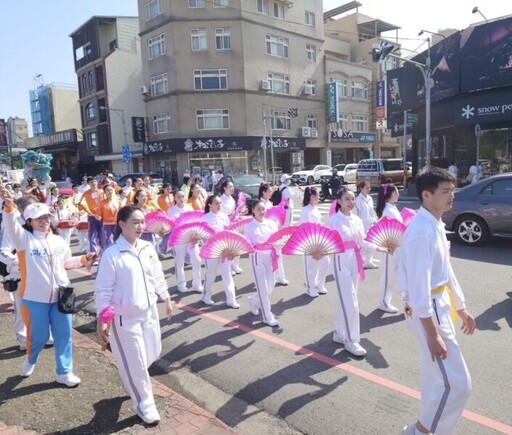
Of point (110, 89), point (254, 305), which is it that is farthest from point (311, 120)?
point (254, 305)

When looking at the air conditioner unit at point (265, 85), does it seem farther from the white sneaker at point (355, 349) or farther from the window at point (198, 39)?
the white sneaker at point (355, 349)

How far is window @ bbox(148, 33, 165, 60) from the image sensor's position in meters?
34.7

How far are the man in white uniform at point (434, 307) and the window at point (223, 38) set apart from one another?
1348 inches

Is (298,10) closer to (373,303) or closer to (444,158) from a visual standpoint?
(444,158)

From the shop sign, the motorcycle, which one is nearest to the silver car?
the motorcycle

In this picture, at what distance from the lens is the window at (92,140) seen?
4324 cm

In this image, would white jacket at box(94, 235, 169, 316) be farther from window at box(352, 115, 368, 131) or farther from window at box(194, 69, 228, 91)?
window at box(352, 115, 368, 131)

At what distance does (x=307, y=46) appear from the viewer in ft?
130

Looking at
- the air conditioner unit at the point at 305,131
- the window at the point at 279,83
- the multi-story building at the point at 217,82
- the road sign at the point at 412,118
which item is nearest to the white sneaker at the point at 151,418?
the road sign at the point at 412,118

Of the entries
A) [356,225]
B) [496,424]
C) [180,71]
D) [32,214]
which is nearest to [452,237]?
[356,225]

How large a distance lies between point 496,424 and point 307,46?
40.2 meters

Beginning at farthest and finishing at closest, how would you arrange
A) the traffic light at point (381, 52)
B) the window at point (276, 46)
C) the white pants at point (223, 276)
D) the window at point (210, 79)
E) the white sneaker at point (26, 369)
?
the window at point (276, 46) < the window at point (210, 79) < the traffic light at point (381, 52) < the white pants at point (223, 276) < the white sneaker at point (26, 369)

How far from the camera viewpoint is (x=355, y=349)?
4.59 metres

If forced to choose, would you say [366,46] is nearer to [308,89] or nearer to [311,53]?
[311,53]
